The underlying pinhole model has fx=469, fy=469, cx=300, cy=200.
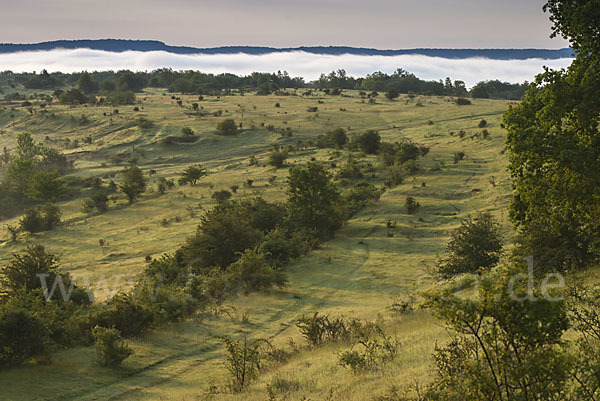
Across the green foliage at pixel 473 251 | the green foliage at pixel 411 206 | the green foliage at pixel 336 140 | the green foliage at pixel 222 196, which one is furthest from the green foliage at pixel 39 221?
the green foliage at pixel 473 251

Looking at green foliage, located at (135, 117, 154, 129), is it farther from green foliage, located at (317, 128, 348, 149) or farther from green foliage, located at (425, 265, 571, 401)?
green foliage, located at (425, 265, 571, 401)

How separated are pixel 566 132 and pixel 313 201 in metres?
14.6

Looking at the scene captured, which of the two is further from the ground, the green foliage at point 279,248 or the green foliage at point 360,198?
the green foliage at point 360,198

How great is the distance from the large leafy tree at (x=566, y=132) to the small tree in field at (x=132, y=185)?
29.4m

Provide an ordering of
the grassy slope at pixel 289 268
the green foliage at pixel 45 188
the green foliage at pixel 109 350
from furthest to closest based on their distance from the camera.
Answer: the green foliage at pixel 45 188 < the green foliage at pixel 109 350 < the grassy slope at pixel 289 268

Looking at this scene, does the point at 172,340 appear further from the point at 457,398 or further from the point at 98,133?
the point at 98,133

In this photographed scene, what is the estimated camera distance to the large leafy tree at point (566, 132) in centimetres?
921

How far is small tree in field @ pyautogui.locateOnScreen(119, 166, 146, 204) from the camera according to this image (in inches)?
1356

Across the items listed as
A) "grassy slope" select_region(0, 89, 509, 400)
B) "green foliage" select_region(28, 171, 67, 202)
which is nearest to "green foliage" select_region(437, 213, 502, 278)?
"grassy slope" select_region(0, 89, 509, 400)

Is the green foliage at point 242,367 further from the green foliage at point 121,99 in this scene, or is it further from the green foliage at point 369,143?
the green foliage at point 121,99

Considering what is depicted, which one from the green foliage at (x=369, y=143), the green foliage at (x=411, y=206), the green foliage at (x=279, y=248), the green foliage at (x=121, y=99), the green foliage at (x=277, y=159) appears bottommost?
the green foliage at (x=279, y=248)

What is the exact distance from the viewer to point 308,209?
23328 millimetres

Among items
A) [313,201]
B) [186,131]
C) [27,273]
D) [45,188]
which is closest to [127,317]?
[27,273]

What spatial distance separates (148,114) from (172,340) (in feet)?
193
